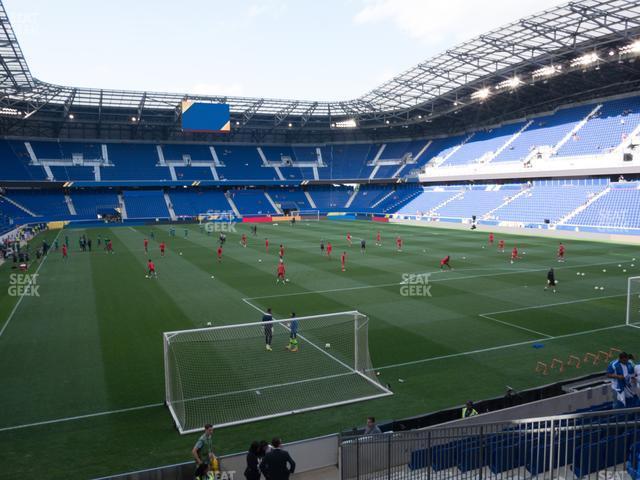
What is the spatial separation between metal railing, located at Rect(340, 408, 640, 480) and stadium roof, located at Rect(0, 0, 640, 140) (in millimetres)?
40325

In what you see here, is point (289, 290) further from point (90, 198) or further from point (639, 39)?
point (90, 198)

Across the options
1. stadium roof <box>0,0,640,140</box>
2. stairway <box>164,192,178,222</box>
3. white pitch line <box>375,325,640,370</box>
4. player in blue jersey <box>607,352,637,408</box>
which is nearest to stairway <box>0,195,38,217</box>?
stadium roof <box>0,0,640,140</box>

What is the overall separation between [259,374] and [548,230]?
147ft

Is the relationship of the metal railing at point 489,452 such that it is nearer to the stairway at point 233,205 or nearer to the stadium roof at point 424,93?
the stadium roof at point 424,93

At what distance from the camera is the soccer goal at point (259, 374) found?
11578 mm

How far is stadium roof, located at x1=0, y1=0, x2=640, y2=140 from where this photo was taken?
43.3m

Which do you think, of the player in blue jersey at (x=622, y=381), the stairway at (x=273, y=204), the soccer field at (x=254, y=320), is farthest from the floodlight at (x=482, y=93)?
the player in blue jersey at (x=622, y=381)

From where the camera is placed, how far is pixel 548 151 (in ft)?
197

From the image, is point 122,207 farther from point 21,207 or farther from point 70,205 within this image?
point 21,207

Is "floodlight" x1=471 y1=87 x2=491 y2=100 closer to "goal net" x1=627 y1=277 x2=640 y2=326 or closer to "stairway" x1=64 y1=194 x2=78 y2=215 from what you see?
"goal net" x1=627 y1=277 x2=640 y2=326

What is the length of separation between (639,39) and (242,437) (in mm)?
49269

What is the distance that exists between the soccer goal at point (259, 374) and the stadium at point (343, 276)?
0.10 metres

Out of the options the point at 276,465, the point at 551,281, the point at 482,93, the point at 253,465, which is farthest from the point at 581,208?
the point at 276,465

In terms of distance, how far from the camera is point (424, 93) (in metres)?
66.1
